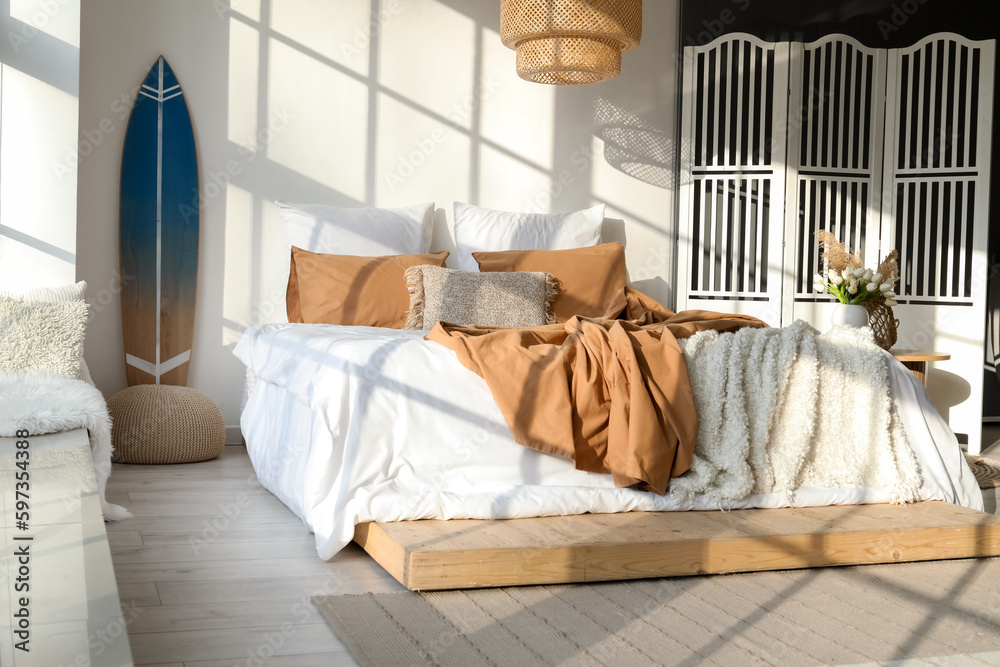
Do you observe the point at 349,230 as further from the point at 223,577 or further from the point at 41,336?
the point at 223,577

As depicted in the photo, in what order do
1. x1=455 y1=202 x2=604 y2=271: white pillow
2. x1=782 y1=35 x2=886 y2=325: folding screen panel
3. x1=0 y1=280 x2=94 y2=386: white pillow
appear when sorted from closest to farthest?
x1=0 y1=280 x2=94 y2=386: white pillow → x1=455 y1=202 x2=604 y2=271: white pillow → x1=782 y1=35 x2=886 y2=325: folding screen panel

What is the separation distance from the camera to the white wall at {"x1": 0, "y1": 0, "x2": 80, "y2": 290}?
149 inches

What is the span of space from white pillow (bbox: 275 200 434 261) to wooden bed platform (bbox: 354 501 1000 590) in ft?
7.03

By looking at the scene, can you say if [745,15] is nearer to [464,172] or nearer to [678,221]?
[678,221]

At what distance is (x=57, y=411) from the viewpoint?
2748mm

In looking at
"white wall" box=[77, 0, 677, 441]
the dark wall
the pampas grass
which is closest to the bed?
the pampas grass

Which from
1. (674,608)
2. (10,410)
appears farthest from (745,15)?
(10,410)

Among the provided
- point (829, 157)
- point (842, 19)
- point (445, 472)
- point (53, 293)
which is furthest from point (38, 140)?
point (842, 19)

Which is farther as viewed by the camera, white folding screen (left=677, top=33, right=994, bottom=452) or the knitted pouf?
white folding screen (left=677, top=33, right=994, bottom=452)

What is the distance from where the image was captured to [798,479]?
9.97 ft
